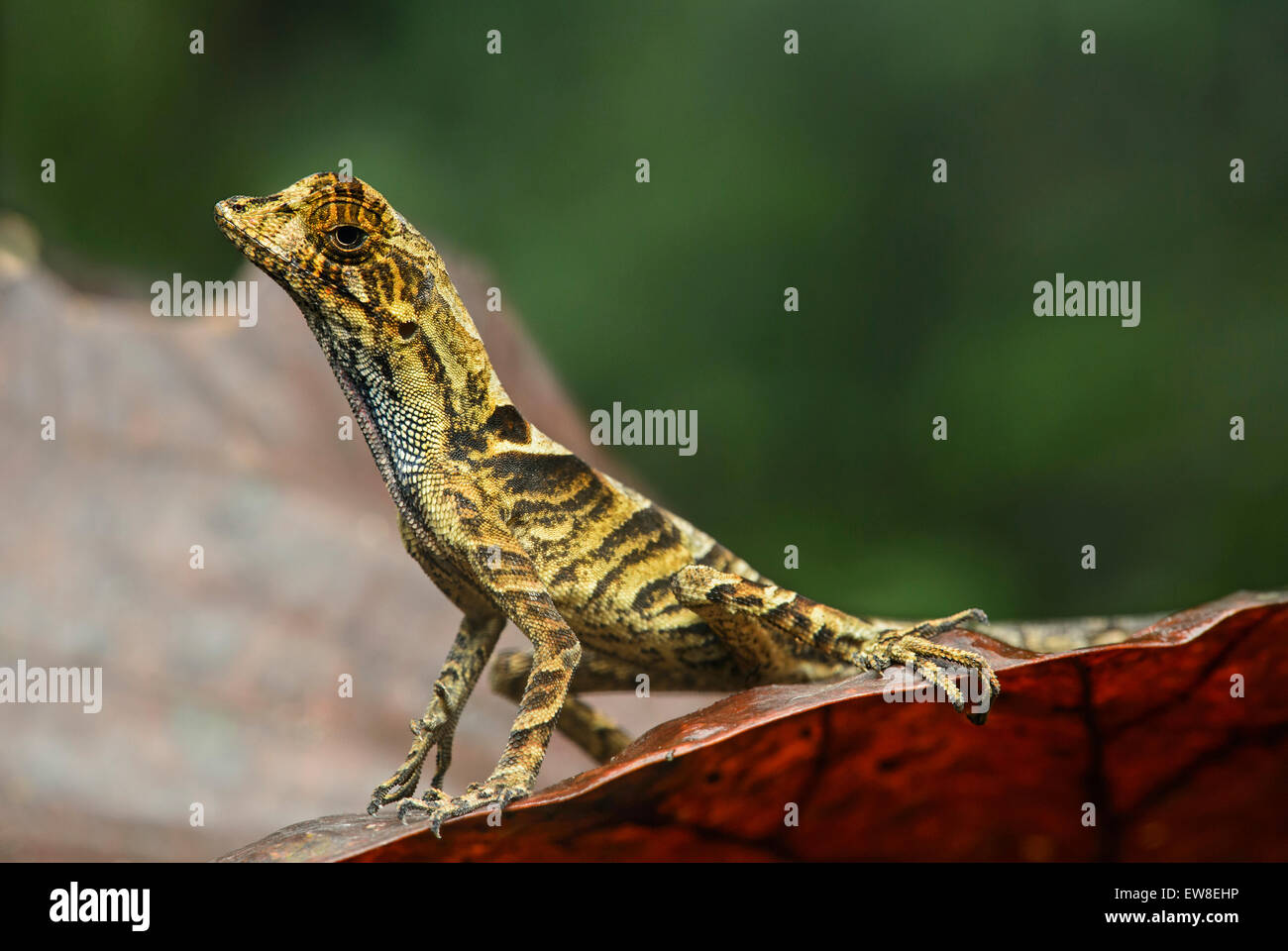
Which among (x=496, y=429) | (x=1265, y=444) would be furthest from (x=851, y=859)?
(x=1265, y=444)

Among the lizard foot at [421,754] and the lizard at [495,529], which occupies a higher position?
the lizard at [495,529]

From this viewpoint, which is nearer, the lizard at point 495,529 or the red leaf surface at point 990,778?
the red leaf surface at point 990,778

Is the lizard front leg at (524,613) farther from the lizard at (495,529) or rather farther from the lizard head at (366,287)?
the lizard head at (366,287)

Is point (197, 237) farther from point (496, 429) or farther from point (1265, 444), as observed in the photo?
point (1265, 444)

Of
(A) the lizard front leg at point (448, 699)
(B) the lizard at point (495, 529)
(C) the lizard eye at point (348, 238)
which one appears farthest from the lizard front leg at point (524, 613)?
(C) the lizard eye at point (348, 238)

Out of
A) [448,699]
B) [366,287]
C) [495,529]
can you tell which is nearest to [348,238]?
[366,287]
